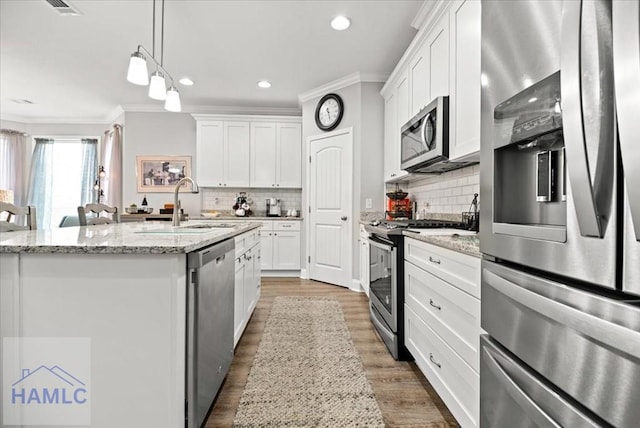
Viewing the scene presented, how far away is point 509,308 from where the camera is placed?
884 millimetres

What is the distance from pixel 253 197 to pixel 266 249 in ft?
3.53

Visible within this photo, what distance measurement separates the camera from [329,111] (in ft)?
14.5

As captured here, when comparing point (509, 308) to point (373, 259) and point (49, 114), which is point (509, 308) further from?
point (49, 114)

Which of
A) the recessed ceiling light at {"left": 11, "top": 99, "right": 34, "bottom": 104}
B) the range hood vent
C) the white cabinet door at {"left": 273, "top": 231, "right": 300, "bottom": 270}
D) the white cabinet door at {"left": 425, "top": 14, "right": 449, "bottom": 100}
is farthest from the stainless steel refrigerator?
the recessed ceiling light at {"left": 11, "top": 99, "right": 34, "bottom": 104}

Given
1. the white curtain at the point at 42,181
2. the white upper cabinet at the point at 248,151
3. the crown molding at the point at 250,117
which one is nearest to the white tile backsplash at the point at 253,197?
the white upper cabinet at the point at 248,151

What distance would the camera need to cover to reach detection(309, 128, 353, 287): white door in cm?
413

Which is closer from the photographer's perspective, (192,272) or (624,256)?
(624,256)

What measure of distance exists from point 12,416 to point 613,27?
2.04 meters

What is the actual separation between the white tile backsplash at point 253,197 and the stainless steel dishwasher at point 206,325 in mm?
3676

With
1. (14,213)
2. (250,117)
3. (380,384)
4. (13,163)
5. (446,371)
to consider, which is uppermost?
(250,117)

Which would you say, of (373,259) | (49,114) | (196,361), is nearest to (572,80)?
(196,361)

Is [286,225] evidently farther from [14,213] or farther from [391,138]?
[14,213]

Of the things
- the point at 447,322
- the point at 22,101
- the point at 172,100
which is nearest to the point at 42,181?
the point at 22,101

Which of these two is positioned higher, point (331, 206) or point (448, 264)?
point (331, 206)
